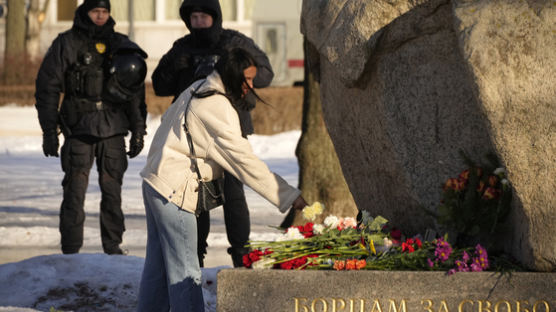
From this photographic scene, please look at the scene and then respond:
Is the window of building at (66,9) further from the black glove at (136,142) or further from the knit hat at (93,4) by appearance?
the black glove at (136,142)

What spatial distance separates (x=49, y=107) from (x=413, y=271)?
3605 mm

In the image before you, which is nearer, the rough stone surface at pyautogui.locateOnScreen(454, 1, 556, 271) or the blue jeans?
the rough stone surface at pyautogui.locateOnScreen(454, 1, 556, 271)

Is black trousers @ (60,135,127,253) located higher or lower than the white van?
lower

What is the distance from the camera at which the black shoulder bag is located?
4.44 m

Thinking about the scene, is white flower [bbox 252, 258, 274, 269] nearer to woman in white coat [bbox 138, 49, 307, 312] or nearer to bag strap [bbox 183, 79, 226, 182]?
woman in white coat [bbox 138, 49, 307, 312]

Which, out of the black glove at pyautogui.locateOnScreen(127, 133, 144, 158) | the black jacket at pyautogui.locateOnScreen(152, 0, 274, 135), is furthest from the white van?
the black jacket at pyautogui.locateOnScreen(152, 0, 274, 135)

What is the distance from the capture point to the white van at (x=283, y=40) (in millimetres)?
26547

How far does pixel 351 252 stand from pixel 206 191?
792 millimetres

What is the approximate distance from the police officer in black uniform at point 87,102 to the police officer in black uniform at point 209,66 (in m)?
0.60

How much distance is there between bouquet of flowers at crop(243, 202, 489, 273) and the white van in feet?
69.4

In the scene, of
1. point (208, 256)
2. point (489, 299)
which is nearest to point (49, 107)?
point (208, 256)

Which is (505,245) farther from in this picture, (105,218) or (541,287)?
(105,218)

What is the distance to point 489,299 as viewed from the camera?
168 inches

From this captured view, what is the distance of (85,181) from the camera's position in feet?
22.8
